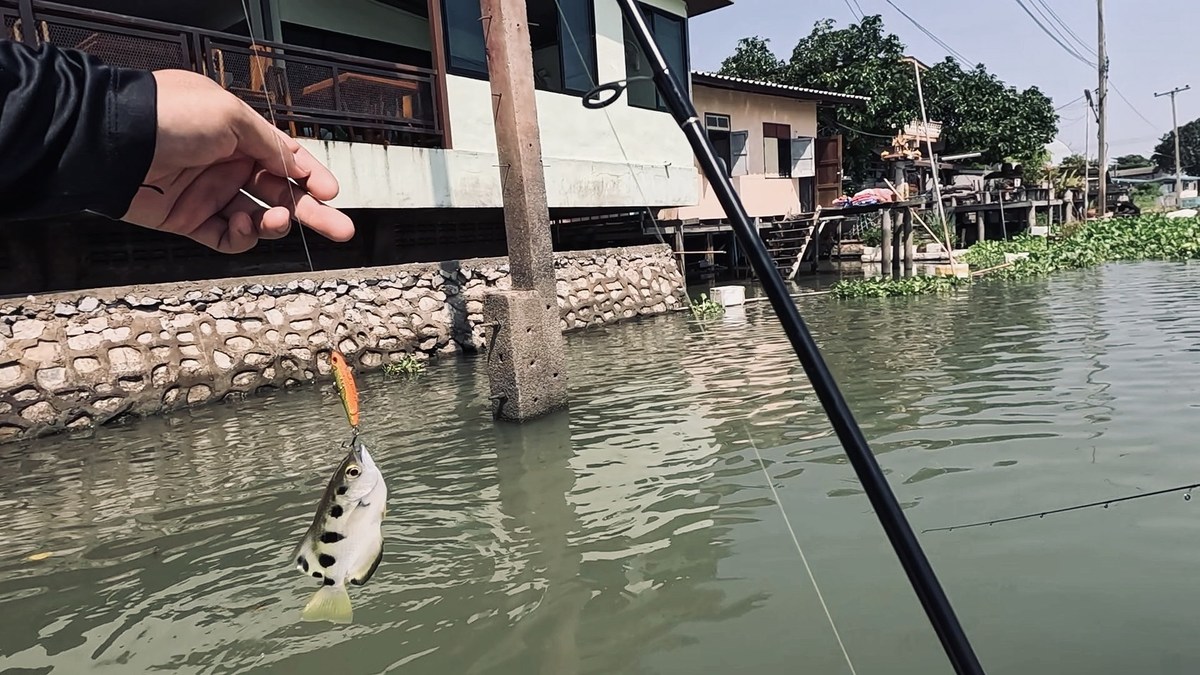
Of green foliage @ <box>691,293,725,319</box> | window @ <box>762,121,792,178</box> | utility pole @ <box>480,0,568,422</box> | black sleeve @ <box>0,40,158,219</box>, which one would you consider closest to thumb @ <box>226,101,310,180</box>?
black sleeve @ <box>0,40,158,219</box>

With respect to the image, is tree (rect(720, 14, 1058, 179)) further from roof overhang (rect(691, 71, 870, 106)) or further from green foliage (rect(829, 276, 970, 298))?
green foliage (rect(829, 276, 970, 298))

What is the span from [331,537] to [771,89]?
75.7 feet

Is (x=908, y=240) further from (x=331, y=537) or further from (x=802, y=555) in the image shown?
(x=331, y=537)

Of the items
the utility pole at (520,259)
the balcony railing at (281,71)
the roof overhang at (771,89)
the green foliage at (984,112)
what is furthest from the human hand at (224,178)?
the green foliage at (984,112)

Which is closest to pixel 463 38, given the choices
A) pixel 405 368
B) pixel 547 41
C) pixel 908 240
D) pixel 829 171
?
pixel 547 41

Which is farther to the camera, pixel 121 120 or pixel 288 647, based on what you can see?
pixel 288 647

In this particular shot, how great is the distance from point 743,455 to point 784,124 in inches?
820

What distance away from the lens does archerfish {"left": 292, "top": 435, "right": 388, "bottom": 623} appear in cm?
256

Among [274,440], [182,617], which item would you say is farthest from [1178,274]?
[182,617]

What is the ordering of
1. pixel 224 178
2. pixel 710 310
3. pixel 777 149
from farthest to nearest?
1. pixel 777 149
2. pixel 710 310
3. pixel 224 178

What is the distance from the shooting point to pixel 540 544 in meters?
4.74

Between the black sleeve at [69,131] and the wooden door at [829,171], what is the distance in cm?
2598

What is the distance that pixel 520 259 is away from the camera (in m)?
7.95

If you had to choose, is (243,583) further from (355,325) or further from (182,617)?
(355,325)
